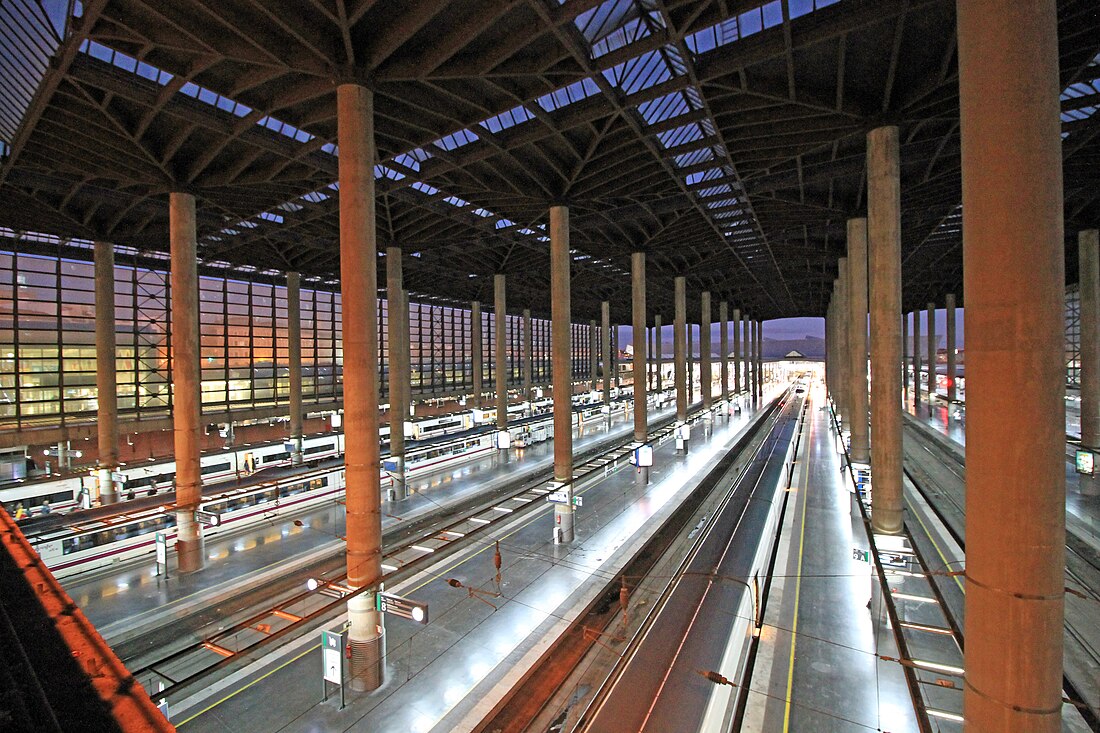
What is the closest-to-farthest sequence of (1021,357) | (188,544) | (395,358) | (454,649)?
(1021,357)
(454,649)
(188,544)
(395,358)

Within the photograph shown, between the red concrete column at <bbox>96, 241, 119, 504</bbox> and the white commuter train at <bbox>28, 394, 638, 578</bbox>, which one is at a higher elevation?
the red concrete column at <bbox>96, 241, 119, 504</bbox>

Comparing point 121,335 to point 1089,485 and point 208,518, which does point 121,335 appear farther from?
point 1089,485

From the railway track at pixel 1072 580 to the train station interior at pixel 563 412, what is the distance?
6.7 inches

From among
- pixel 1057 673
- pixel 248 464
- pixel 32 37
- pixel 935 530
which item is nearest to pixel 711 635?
pixel 1057 673

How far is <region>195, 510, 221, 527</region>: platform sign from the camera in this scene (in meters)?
20.1

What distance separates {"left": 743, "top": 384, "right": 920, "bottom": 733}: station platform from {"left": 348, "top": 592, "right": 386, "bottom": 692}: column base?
8.65m

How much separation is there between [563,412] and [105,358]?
25.0m

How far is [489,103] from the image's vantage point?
16531 mm

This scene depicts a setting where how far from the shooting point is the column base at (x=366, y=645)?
12383mm

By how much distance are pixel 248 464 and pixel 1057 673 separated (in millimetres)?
35197

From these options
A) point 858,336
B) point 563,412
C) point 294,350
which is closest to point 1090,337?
point 858,336

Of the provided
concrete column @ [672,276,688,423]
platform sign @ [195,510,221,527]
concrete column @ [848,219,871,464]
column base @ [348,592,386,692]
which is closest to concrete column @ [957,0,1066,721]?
column base @ [348,592,386,692]

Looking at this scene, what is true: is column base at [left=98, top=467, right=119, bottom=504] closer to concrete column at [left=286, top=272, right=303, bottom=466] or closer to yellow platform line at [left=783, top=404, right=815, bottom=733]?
concrete column at [left=286, top=272, right=303, bottom=466]

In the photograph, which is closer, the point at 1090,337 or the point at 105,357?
the point at 105,357
